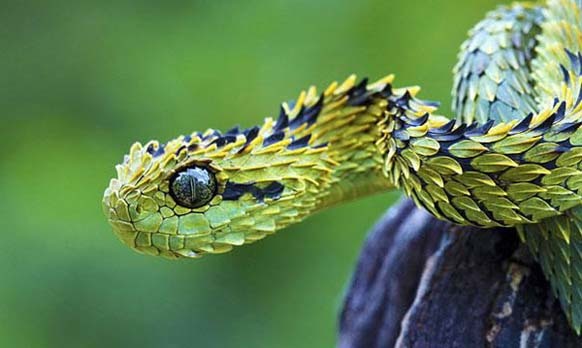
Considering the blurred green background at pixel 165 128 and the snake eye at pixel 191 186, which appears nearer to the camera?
the snake eye at pixel 191 186

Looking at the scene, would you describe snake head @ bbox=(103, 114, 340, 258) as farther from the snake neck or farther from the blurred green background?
the blurred green background

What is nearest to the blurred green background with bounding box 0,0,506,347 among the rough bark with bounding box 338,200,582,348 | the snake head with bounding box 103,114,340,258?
the rough bark with bounding box 338,200,582,348

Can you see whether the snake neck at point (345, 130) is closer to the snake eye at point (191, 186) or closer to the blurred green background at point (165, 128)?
the snake eye at point (191, 186)

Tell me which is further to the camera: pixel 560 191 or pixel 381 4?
pixel 381 4

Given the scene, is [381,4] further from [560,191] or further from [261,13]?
[560,191]

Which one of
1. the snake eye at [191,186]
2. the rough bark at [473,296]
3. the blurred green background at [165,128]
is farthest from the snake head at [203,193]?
the blurred green background at [165,128]

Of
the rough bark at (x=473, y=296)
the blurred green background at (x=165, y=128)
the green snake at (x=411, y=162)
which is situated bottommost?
the rough bark at (x=473, y=296)

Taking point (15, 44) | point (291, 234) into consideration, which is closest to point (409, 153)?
point (291, 234)

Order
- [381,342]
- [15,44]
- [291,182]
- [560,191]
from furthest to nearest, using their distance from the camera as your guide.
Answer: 1. [15,44]
2. [381,342]
3. [291,182]
4. [560,191]

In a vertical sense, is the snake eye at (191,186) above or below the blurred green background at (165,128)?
below

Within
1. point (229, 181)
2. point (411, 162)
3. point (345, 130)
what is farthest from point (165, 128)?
point (411, 162)
